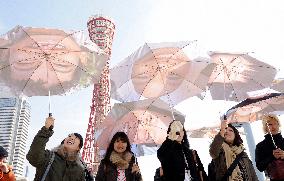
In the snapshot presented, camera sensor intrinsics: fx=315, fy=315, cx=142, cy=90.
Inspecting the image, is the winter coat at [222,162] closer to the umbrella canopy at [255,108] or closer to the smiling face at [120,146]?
the smiling face at [120,146]

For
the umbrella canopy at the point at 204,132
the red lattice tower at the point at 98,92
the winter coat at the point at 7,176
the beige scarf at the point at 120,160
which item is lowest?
the winter coat at the point at 7,176

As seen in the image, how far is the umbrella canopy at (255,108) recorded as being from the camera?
9.66m

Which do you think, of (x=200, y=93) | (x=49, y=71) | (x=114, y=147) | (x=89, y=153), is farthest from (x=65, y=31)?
(x=89, y=153)


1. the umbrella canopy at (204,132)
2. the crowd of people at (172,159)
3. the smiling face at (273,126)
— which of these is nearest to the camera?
the crowd of people at (172,159)

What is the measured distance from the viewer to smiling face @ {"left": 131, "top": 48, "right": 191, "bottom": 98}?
8.34 meters

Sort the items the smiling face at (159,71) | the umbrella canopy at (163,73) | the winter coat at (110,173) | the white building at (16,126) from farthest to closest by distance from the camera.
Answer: the white building at (16,126) → the smiling face at (159,71) → the umbrella canopy at (163,73) → the winter coat at (110,173)

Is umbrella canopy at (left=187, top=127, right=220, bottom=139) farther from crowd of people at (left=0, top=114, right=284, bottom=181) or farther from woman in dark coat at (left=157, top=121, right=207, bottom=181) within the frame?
woman in dark coat at (left=157, top=121, right=207, bottom=181)

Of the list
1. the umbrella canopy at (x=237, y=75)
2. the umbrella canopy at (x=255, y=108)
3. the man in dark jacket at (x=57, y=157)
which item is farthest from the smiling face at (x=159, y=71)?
the man in dark jacket at (x=57, y=157)

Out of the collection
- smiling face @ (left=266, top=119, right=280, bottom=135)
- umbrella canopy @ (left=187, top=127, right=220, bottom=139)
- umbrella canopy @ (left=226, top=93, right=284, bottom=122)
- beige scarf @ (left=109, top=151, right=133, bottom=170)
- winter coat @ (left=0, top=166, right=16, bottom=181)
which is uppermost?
umbrella canopy @ (left=226, top=93, right=284, bottom=122)

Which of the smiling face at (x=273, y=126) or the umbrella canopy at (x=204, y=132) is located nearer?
the smiling face at (x=273, y=126)

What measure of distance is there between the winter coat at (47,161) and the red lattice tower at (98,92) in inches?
1408

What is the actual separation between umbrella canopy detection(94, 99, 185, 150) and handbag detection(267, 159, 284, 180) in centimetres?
479

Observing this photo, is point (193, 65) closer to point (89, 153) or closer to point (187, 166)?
point (187, 166)

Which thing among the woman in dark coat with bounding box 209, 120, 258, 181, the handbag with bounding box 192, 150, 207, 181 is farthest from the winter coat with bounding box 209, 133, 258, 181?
the handbag with bounding box 192, 150, 207, 181
